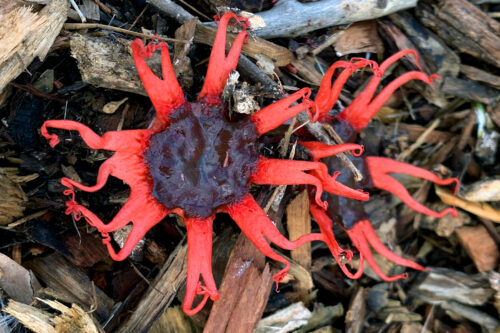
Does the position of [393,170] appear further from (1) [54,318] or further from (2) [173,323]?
(1) [54,318]

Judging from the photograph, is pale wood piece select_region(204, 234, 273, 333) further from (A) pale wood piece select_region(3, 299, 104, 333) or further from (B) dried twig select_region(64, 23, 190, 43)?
(B) dried twig select_region(64, 23, 190, 43)

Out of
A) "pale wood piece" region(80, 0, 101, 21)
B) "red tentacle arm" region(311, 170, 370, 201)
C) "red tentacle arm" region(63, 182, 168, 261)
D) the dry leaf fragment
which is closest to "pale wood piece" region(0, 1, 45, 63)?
"pale wood piece" region(80, 0, 101, 21)

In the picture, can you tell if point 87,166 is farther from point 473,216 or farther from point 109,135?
point 473,216

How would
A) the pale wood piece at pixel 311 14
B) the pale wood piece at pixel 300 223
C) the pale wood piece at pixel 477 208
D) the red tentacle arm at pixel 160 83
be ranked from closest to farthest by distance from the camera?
1. the red tentacle arm at pixel 160 83
2. the pale wood piece at pixel 311 14
3. the pale wood piece at pixel 300 223
4. the pale wood piece at pixel 477 208

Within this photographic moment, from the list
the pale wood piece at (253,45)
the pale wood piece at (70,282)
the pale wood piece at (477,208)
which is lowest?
the pale wood piece at (477,208)

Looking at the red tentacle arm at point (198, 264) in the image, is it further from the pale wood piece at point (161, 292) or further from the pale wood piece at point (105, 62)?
the pale wood piece at point (105, 62)

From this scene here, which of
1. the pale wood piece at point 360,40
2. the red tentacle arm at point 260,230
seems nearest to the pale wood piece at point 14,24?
the red tentacle arm at point 260,230
